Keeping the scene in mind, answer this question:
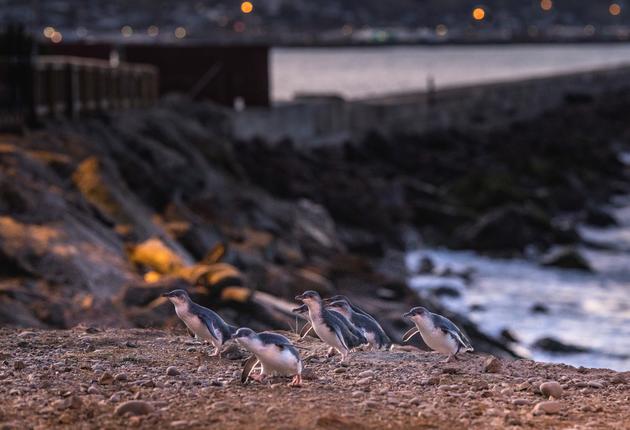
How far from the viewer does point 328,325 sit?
6.64 m

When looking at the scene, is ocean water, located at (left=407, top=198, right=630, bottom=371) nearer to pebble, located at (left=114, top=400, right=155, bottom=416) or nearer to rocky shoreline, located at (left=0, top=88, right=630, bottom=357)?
rocky shoreline, located at (left=0, top=88, right=630, bottom=357)

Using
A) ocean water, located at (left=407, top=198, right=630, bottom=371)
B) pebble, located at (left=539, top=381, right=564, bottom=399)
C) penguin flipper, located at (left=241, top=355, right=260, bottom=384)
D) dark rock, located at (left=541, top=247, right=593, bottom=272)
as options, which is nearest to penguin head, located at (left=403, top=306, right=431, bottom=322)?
pebble, located at (left=539, top=381, right=564, bottom=399)

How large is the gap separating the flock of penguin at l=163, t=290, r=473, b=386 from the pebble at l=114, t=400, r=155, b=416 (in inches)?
19.9

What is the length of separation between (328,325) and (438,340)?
59cm

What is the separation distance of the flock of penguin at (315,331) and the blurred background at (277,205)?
9.84 ft

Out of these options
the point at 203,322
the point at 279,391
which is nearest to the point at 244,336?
the point at 279,391

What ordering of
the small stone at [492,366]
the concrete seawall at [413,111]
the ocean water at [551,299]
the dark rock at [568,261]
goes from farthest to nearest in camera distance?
the concrete seawall at [413,111], the dark rock at [568,261], the ocean water at [551,299], the small stone at [492,366]

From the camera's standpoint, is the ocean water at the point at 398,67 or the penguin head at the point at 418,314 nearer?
the penguin head at the point at 418,314

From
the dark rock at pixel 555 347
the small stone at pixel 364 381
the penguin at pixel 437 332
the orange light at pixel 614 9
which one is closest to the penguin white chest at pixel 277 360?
the small stone at pixel 364 381

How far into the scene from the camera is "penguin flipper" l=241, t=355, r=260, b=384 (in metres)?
6.32

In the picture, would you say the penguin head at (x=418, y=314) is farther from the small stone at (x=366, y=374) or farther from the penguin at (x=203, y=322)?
the penguin at (x=203, y=322)

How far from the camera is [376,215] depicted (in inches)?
885

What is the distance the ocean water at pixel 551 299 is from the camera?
17.1 meters

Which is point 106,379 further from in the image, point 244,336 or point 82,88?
point 82,88
